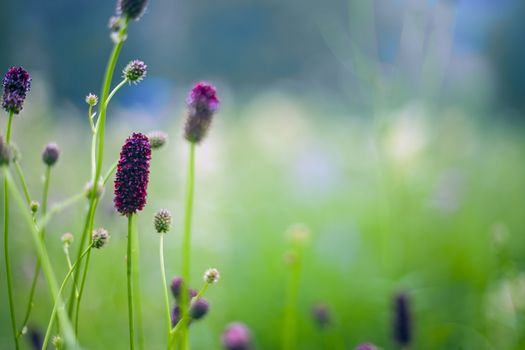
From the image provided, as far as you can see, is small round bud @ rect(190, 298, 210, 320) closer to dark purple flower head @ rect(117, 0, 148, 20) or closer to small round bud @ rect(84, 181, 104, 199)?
small round bud @ rect(84, 181, 104, 199)

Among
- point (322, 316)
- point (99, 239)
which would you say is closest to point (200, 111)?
point (99, 239)

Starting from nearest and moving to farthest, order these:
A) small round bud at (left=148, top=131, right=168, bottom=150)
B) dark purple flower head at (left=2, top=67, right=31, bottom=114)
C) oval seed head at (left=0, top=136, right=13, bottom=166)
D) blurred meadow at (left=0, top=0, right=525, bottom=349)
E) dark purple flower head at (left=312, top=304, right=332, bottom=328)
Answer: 1. oval seed head at (left=0, top=136, right=13, bottom=166)
2. dark purple flower head at (left=2, top=67, right=31, bottom=114)
3. small round bud at (left=148, top=131, right=168, bottom=150)
4. dark purple flower head at (left=312, top=304, right=332, bottom=328)
5. blurred meadow at (left=0, top=0, right=525, bottom=349)

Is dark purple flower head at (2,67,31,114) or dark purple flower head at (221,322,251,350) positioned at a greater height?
dark purple flower head at (2,67,31,114)

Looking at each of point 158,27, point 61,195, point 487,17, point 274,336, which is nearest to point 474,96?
point 487,17

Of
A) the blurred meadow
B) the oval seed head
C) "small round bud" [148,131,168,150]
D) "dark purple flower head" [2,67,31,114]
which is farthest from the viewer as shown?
the blurred meadow

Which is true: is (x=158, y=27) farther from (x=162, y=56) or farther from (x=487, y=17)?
(x=487, y=17)

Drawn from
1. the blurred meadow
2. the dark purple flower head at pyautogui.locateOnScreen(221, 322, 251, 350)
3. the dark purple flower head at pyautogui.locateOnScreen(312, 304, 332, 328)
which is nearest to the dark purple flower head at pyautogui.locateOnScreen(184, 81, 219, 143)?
the blurred meadow

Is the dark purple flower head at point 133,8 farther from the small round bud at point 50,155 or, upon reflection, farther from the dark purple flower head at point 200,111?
the small round bud at point 50,155

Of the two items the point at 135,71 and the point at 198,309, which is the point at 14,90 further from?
the point at 198,309

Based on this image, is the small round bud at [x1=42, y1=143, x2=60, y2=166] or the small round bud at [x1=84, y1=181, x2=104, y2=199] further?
the small round bud at [x1=42, y1=143, x2=60, y2=166]
